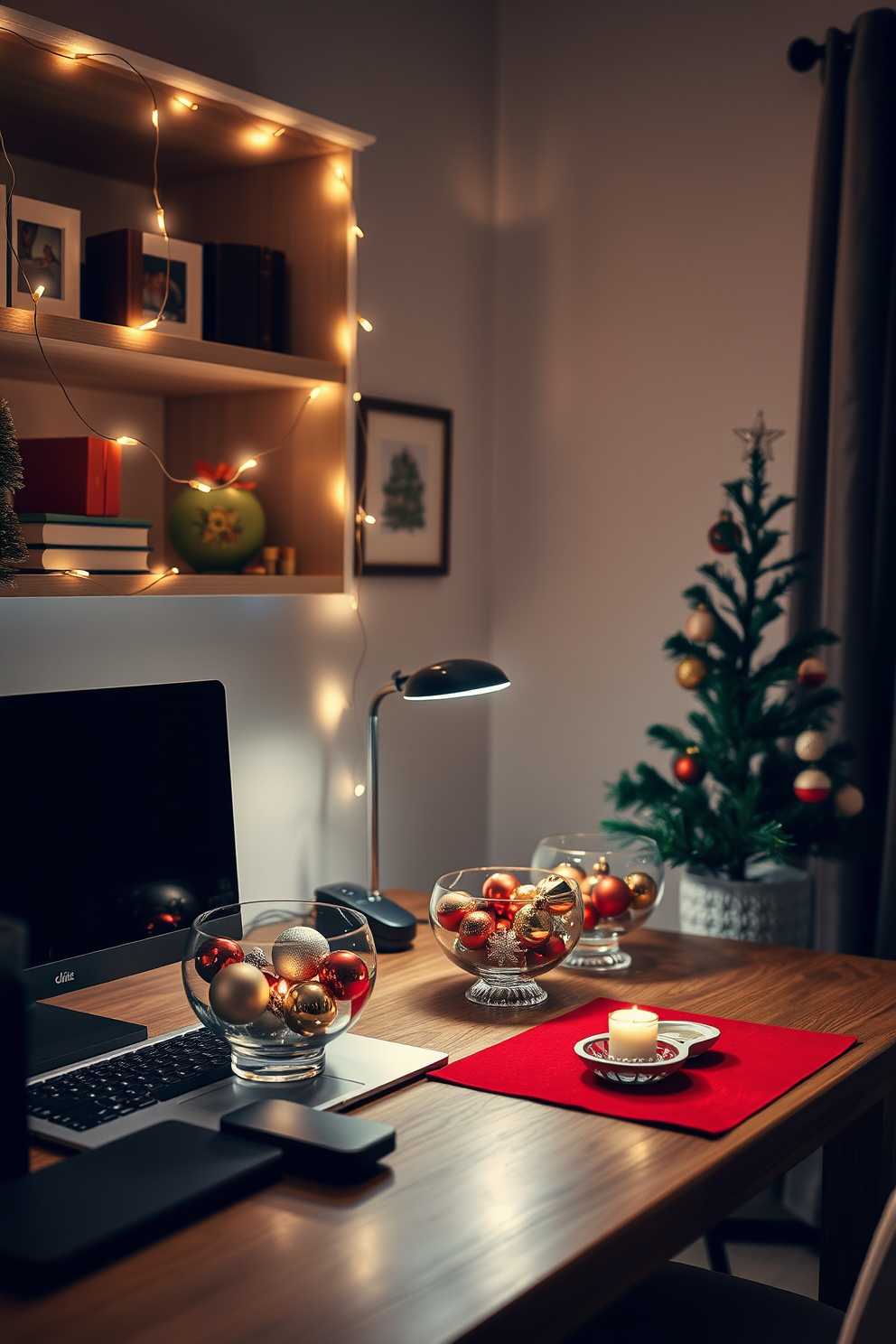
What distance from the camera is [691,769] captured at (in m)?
2.30

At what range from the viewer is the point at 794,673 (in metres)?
2.30

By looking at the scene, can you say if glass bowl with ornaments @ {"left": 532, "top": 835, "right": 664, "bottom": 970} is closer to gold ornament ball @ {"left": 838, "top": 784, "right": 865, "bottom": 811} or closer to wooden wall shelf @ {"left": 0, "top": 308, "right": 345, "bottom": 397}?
gold ornament ball @ {"left": 838, "top": 784, "right": 865, "bottom": 811}

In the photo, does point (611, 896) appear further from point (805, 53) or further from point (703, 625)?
point (805, 53)

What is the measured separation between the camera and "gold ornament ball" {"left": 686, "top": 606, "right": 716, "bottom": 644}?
2.31m

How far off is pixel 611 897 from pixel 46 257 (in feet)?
3.78

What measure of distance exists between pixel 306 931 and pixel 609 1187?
1.43 ft

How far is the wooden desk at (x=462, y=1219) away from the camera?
934 mm

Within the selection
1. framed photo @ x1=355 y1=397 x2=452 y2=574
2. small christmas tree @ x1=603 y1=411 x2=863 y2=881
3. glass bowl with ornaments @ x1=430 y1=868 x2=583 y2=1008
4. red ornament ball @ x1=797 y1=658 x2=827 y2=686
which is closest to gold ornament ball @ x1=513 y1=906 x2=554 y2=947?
glass bowl with ornaments @ x1=430 y1=868 x2=583 y2=1008

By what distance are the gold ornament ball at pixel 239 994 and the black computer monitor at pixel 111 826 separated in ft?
0.79

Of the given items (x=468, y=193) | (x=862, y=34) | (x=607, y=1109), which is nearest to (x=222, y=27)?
(x=468, y=193)

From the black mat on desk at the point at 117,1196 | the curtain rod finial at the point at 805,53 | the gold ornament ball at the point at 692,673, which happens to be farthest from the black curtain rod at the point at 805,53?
the black mat on desk at the point at 117,1196

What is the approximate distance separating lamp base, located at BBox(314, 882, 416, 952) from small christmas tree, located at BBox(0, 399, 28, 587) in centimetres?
70

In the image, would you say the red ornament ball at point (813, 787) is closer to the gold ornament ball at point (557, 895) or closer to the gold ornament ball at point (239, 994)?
the gold ornament ball at point (557, 895)

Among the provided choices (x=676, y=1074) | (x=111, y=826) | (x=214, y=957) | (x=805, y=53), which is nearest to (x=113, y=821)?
(x=111, y=826)
